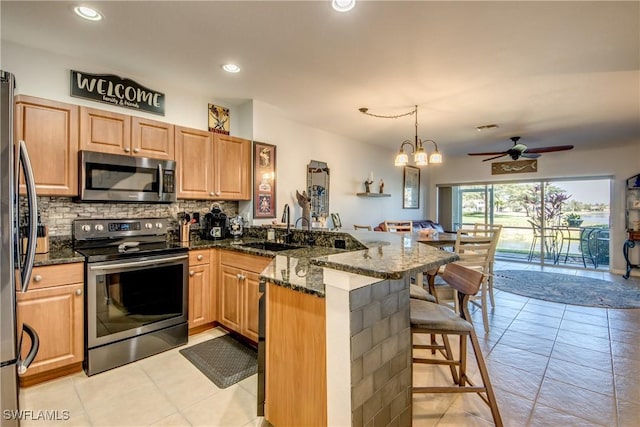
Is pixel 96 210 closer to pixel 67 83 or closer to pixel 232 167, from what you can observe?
pixel 67 83

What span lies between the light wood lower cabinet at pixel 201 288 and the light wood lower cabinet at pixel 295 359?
1440 mm

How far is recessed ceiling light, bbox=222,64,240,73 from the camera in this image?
8.52ft

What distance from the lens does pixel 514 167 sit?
21.2 feet

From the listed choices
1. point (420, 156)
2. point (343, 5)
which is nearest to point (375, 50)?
point (343, 5)

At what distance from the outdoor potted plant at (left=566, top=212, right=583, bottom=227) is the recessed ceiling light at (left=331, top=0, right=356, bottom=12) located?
6808 mm

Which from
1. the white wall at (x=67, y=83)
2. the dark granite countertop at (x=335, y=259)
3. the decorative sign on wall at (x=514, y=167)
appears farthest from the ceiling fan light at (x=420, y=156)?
the decorative sign on wall at (x=514, y=167)

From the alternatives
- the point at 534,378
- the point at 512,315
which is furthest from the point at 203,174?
the point at 512,315

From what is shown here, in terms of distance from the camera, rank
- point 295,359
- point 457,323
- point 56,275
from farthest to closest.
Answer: point 56,275 < point 457,323 < point 295,359

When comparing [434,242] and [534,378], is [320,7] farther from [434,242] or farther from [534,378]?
[534,378]

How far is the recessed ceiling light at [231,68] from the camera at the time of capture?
2.60 meters

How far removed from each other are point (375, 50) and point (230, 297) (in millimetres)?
2430

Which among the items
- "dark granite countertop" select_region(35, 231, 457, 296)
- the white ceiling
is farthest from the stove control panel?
the white ceiling

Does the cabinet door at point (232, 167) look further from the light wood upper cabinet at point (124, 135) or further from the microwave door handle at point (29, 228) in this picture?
the microwave door handle at point (29, 228)

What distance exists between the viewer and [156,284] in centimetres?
242
